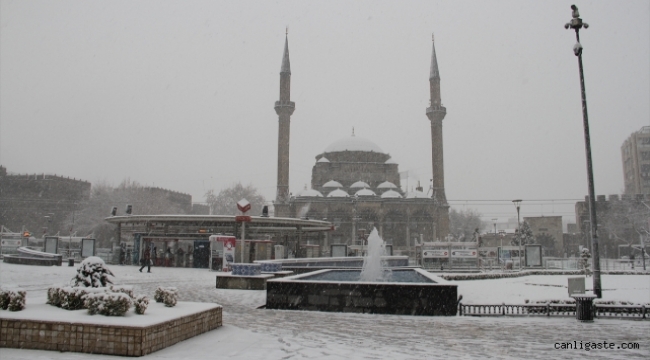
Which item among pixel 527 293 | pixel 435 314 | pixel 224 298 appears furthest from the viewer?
pixel 527 293

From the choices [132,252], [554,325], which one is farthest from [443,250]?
[554,325]

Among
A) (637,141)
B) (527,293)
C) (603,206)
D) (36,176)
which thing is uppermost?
(637,141)

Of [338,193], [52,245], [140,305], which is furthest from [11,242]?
[140,305]

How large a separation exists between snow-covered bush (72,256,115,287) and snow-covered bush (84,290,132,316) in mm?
926

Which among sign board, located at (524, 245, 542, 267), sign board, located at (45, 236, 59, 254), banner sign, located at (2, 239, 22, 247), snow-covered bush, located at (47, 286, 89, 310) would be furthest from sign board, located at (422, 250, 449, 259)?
banner sign, located at (2, 239, 22, 247)

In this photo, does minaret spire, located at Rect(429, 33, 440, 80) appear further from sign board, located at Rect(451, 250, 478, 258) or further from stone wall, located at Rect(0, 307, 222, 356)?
stone wall, located at Rect(0, 307, 222, 356)

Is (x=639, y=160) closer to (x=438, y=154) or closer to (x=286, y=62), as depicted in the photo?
(x=438, y=154)

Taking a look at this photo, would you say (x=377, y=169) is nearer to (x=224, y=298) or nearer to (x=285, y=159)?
(x=285, y=159)

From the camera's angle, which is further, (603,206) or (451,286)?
(603,206)

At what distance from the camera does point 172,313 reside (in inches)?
249

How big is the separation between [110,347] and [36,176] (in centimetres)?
6492

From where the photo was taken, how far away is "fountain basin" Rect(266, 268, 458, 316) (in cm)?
949

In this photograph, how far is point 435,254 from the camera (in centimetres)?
2702

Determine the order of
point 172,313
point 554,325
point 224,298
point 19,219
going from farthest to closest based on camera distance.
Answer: point 19,219, point 224,298, point 554,325, point 172,313
